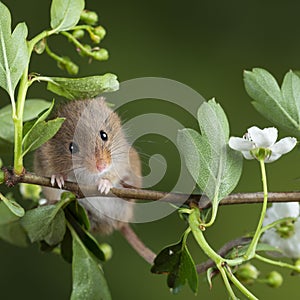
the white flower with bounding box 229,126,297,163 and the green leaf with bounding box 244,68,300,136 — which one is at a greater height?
the green leaf with bounding box 244,68,300,136

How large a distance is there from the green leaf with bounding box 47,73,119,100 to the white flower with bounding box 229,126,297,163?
18cm

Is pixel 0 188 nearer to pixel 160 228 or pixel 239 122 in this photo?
pixel 160 228

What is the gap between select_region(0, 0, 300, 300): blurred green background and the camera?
249 cm

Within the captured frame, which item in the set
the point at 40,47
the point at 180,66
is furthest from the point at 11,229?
the point at 180,66

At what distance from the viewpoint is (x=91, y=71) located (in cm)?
274

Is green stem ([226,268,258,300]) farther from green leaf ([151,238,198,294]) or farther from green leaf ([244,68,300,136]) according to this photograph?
green leaf ([244,68,300,136])

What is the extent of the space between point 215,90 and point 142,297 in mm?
869

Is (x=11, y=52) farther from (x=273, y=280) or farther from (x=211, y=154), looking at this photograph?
(x=273, y=280)

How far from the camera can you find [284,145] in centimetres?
95

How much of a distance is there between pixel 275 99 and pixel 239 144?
114 mm

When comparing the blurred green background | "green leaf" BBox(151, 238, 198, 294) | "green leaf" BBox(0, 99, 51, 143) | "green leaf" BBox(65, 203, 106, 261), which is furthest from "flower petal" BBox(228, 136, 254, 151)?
the blurred green background

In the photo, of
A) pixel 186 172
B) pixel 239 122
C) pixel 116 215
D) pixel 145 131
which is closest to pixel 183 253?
pixel 186 172

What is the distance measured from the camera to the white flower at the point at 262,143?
0.95 m

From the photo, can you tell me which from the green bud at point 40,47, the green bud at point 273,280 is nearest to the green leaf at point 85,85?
the green bud at point 40,47
